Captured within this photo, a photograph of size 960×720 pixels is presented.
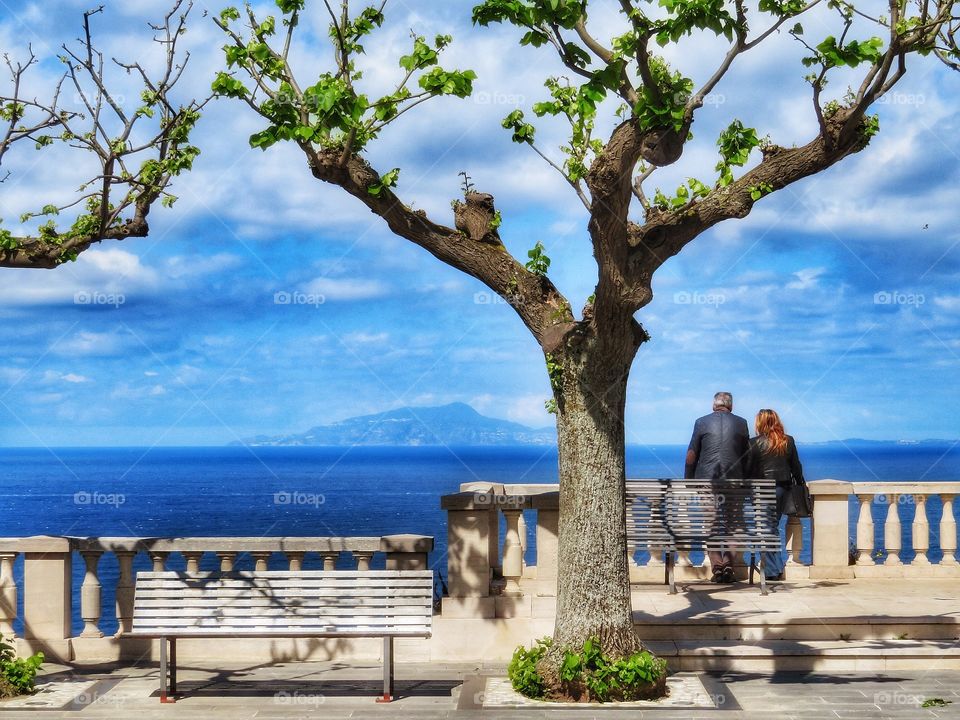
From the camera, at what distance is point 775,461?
13.4 m

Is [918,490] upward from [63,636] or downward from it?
upward

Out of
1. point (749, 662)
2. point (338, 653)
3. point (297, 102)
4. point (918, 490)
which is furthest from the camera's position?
point (918, 490)

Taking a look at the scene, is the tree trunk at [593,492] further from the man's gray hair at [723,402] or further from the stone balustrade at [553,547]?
the man's gray hair at [723,402]

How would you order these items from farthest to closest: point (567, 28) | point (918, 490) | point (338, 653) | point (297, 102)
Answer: point (918, 490)
point (338, 653)
point (297, 102)
point (567, 28)

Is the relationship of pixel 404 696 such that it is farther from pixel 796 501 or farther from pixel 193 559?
pixel 796 501

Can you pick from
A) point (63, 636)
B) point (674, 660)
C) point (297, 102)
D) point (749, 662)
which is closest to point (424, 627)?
point (674, 660)

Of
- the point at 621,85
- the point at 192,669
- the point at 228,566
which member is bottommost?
the point at 192,669

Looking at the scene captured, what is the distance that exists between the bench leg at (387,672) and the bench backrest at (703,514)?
366 centimetres

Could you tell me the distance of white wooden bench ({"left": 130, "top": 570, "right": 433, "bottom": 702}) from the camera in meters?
9.85

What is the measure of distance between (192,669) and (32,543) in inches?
79.7

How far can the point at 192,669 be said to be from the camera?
434 inches

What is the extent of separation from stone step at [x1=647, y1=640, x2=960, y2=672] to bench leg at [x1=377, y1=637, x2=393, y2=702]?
268 centimetres

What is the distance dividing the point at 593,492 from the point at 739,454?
14.4 ft

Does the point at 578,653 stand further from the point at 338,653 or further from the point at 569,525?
the point at 338,653
